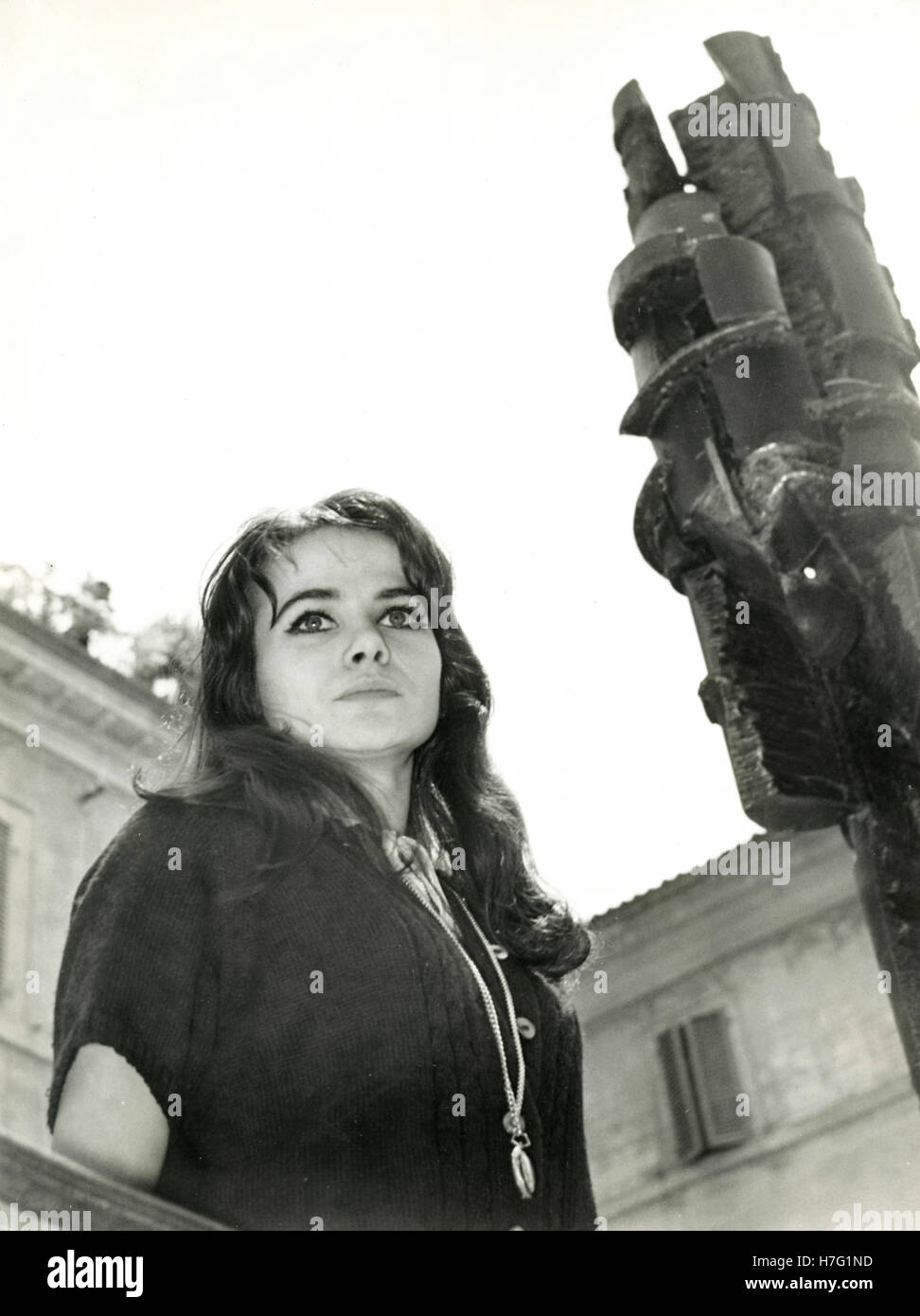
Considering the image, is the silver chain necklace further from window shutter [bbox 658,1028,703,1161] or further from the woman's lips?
window shutter [bbox 658,1028,703,1161]

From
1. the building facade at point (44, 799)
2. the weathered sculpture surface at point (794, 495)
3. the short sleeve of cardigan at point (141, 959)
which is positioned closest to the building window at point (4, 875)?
the building facade at point (44, 799)

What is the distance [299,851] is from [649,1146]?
119 centimetres

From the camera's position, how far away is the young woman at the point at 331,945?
3580 mm

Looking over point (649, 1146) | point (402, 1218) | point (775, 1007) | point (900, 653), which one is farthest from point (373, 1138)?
point (900, 653)

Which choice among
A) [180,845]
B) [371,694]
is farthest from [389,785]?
[180,845]

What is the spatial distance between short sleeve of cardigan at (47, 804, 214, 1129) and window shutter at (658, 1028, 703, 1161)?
1320 mm

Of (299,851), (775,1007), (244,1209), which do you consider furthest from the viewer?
(775,1007)

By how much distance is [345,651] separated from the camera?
4227 millimetres

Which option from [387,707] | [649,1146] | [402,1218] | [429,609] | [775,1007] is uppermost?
[429,609]

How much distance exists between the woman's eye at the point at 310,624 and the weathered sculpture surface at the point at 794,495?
0.97m

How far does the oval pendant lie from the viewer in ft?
12.2

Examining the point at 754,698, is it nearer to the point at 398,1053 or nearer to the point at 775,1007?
the point at 775,1007

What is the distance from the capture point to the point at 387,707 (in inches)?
167

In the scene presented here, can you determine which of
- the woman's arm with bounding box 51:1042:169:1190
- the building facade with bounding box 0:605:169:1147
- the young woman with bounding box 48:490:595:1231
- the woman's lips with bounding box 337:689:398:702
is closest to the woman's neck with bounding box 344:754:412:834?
the young woman with bounding box 48:490:595:1231
